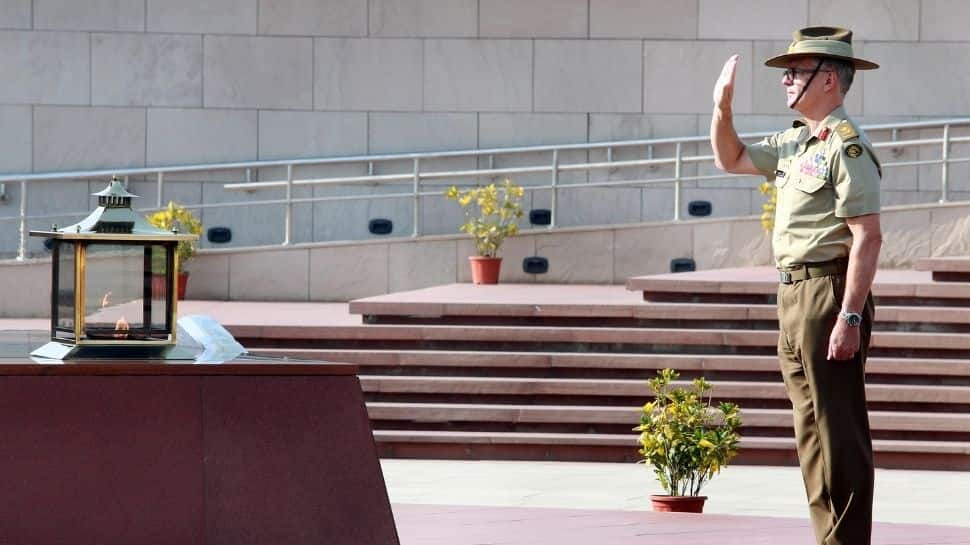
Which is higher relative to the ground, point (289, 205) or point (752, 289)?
point (289, 205)

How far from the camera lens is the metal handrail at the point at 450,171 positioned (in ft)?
47.0

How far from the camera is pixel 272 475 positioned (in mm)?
4504

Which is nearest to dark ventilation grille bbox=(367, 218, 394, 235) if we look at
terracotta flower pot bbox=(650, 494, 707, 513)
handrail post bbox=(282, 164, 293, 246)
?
handrail post bbox=(282, 164, 293, 246)

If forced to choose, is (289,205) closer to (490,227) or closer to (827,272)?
(490,227)

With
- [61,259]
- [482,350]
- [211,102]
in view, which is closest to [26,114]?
[211,102]

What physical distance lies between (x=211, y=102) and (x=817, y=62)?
446 inches

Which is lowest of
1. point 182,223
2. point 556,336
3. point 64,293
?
point 556,336

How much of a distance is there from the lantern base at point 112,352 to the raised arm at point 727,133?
1.74m

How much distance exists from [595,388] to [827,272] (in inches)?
227

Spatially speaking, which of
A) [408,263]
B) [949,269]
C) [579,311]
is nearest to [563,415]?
[579,311]

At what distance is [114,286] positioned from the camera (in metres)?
4.71

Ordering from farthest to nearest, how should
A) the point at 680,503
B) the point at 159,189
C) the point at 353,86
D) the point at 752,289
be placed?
the point at 353,86, the point at 159,189, the point at 752,289, the point at 680,503

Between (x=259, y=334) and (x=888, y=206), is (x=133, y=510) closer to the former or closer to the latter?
(x=259, y=334)

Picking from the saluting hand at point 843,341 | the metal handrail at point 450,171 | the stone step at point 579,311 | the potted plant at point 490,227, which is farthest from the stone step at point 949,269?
the saluting hand at point 843,341
